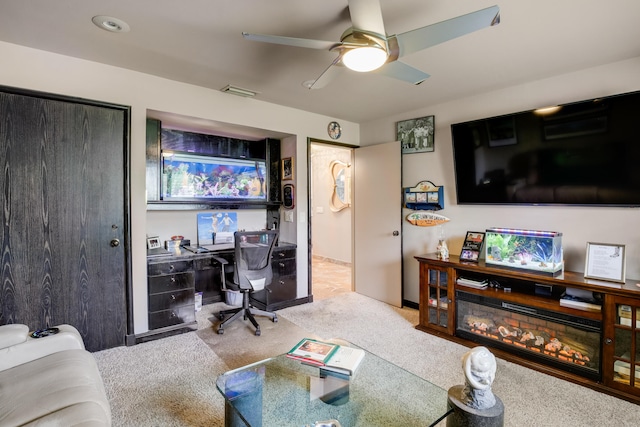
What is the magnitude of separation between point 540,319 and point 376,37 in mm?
2533

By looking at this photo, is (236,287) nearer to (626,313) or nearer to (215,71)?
(215,71)

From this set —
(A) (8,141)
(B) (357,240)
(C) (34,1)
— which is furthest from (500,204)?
(A) (8,141)

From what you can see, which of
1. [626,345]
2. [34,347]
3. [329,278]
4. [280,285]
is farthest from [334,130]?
[34,347]

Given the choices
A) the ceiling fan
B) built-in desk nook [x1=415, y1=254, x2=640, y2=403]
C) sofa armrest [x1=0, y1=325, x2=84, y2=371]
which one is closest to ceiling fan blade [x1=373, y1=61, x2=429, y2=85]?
the ceiling fan

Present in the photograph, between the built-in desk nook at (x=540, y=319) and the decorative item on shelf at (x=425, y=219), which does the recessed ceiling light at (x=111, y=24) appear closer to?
the built-in desk nook at (x=540, y=319)

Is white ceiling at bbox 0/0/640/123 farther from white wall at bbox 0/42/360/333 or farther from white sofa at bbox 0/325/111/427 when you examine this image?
white sofa at bbox 0/325/111/427

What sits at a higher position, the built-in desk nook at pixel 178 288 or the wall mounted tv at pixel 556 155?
the wall mounted tv at pixel 556 155

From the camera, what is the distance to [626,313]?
7.17 feet

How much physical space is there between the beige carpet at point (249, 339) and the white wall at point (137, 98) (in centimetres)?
70

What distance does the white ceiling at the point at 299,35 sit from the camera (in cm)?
189

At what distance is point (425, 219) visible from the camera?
3879 millimetres

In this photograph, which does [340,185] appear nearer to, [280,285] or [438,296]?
[280,285]

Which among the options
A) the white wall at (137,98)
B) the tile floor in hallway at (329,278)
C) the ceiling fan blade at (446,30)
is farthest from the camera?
the tile floor in hallway at (329,278)

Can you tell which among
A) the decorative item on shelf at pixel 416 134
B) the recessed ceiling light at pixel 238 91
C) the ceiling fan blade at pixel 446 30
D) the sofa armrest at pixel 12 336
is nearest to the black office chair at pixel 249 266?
the recessed ceiling light at pixel 238 91
